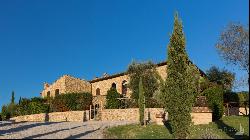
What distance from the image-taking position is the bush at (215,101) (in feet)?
106

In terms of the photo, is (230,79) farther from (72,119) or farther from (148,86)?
(72,119)

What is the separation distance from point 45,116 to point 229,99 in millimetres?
20121

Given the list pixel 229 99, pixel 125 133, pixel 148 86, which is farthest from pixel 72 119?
pixel 125 133

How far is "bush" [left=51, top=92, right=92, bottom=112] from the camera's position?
150 feet

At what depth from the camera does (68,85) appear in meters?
58.4

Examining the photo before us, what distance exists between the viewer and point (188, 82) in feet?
82.0

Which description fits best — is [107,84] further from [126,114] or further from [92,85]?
[126,114]

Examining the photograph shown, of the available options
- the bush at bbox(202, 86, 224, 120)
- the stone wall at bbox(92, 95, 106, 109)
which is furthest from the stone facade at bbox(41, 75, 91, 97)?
the bush at bbox(202, 86, 224, 120)

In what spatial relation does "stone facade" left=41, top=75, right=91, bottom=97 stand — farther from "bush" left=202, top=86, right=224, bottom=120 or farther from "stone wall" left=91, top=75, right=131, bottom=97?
"bush" left=202, top=86, right=224, bottom=120

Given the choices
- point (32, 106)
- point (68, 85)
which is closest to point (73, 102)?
point (32, 106)

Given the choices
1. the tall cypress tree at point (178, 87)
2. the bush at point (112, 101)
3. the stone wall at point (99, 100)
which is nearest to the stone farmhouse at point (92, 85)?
the stone wall at point (99, 100)

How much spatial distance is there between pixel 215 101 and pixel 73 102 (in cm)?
1815

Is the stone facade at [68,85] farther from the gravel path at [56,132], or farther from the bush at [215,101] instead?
the bush at [215,101]

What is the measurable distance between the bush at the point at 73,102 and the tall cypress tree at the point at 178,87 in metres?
21.6
